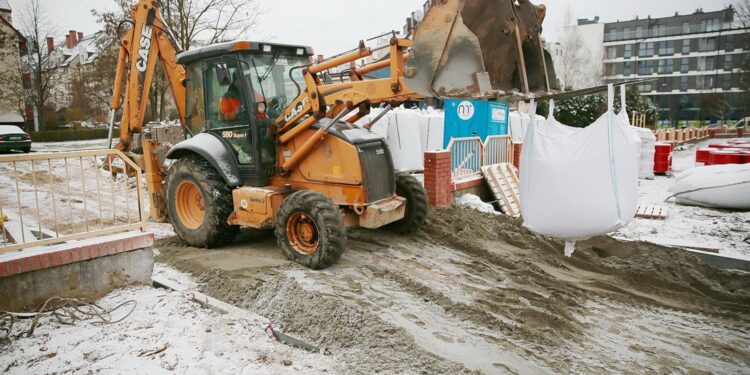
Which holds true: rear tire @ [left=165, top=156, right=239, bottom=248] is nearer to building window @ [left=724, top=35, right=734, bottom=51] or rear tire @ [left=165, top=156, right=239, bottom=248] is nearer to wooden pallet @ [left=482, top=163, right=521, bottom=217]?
wooden pallet @ [left=482, top=163, right=521, bottom=217]

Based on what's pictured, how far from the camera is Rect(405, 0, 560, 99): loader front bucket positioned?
4176mm

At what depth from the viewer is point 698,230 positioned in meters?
7.95

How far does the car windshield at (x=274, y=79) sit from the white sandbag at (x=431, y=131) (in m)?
6.65

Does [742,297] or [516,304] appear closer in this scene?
[516,304]

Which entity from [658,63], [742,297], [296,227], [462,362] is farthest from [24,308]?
[658,63]

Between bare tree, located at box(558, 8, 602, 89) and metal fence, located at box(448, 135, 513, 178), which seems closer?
metal fence, located at box(448, 135, 513, 178)

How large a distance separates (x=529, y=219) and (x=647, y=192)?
902cm

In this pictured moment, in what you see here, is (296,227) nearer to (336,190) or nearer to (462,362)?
(336,190)

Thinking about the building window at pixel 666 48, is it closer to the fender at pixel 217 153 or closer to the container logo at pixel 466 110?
the container logo at pixel 466 110

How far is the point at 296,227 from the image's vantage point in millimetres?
5746

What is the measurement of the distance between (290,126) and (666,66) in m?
77.3

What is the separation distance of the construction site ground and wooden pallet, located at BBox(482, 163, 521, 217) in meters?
2.73

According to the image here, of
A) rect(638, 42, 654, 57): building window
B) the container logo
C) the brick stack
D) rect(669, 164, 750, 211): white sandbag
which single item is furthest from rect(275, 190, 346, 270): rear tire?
rect(638, 42, 654, 57): building window

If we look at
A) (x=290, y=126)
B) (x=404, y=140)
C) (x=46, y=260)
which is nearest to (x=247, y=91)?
(x=290, y=126)
